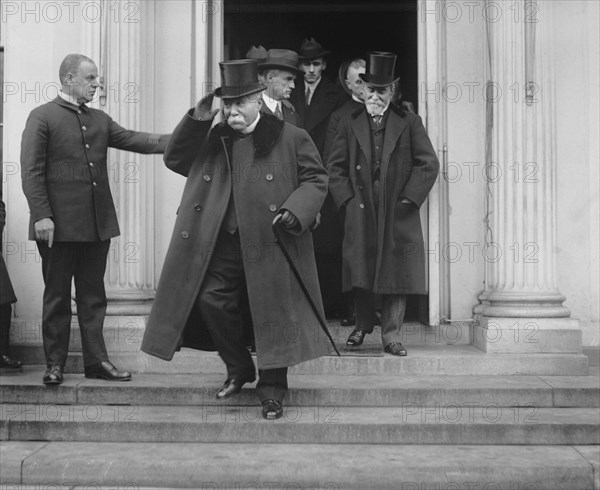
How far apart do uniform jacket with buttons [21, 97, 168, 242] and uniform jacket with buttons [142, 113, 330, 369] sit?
830mm

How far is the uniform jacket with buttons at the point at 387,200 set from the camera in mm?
7301

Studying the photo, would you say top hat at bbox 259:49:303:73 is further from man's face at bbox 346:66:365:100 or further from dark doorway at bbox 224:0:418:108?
dark doorway at bbox 224:0:418:108

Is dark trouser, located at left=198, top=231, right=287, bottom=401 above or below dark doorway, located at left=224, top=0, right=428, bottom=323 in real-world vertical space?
below

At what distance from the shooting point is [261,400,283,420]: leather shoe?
19.4ft

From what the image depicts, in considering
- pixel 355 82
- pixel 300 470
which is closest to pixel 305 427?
pixel 300 470

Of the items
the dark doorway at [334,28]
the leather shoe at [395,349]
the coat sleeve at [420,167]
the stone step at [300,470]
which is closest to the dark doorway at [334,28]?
the dark doorway at [334,28]

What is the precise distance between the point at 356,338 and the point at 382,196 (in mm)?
1107

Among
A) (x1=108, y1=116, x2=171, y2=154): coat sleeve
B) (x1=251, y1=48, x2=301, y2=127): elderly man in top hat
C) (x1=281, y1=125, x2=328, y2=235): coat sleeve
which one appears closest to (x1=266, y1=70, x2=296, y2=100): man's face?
(x1=251, y1=48, x2=301, y2=127): elderly man in top hat

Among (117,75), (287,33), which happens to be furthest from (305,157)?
A: (287,33)

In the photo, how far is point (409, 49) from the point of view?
37.2ft

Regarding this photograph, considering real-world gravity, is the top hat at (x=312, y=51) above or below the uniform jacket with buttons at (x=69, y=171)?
above

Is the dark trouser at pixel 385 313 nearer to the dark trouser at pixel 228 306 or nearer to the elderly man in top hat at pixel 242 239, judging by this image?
the elderly man in top hat at pixel 242 239

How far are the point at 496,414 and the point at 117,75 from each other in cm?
397

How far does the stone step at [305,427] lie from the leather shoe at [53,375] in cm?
38
